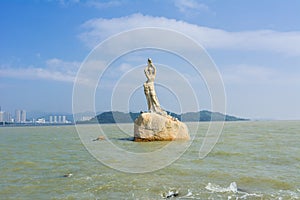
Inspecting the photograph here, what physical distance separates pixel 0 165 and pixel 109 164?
5297 millimetres

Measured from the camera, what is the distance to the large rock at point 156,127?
24969 mm

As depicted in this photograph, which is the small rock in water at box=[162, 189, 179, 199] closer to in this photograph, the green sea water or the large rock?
the green sea water

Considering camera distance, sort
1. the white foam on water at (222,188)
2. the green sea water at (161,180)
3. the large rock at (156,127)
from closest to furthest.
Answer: the green sea water at (161,180) → the white foam on water at (222,188) → the large rock at (156,127)

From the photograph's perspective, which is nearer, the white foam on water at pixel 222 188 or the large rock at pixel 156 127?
the white foam on water at pixel 222 188

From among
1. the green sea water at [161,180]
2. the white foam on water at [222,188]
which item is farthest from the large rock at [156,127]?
the white foam on water at [222,188]

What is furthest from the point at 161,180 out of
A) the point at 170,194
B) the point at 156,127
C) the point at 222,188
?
the point at 156,127

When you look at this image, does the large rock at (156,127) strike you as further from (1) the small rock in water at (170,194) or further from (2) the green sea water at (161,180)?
(1) the small rock in water at (170,194)

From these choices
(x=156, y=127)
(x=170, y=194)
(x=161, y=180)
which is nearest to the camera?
(x=170, y=194)

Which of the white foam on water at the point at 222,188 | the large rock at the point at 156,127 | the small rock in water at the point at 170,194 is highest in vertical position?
the large rock at the point at 156,127

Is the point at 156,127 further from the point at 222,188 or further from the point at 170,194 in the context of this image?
the point at 170,194

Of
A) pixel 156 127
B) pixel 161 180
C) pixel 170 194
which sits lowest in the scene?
pixel 170 194

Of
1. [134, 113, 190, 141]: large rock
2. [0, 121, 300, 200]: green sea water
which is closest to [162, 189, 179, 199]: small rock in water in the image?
[0, 121, 300, 200]: green sea water

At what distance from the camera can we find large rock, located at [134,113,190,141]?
25.0m

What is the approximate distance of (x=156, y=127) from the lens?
2498 cm
